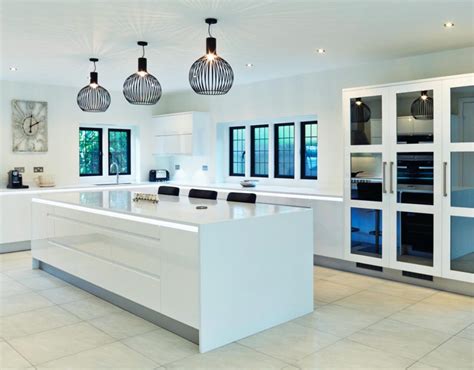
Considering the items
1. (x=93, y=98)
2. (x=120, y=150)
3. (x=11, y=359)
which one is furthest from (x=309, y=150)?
(x=11, y=359)

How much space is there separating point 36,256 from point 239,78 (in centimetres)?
371

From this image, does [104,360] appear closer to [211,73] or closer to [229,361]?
[229,361]

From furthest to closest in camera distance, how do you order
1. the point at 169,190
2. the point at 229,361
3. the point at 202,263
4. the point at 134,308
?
the point at 169,190 < the point at 134,308 < the point at 202,263 < the point at 229,361

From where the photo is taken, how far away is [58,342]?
3.39m

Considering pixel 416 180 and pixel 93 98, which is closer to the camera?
pixel 416 180

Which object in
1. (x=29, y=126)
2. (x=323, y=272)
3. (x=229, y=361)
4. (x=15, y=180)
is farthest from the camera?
(x=29, y=126)

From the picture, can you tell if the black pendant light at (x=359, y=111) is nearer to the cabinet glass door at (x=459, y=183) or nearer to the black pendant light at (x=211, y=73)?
the cabinet glass door at (x=459, y=183)

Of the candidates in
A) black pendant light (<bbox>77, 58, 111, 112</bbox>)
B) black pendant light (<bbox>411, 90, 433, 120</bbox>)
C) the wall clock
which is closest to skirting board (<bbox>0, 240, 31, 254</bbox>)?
the wall clock

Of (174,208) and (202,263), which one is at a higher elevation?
(174,208)

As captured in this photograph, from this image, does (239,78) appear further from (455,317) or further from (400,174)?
(455,317)

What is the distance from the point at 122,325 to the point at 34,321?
78cm

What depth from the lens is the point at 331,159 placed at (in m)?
6.11

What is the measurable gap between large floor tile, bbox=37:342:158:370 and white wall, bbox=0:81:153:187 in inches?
181

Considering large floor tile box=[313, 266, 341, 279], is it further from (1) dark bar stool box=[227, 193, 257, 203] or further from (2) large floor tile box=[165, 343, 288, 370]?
(2) large floor tile box=[165, 343, 288, 370]
